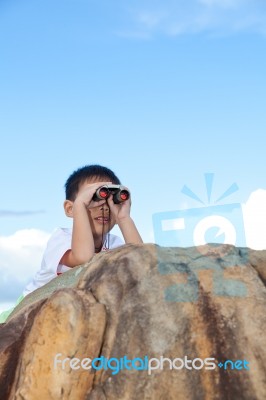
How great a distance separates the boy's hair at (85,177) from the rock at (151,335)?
7.23 ft

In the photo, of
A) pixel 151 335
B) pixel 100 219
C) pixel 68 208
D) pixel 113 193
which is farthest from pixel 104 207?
pixel 151 335

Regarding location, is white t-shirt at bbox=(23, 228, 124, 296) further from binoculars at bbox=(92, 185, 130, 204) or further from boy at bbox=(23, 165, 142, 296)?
binoculars at bbox=(92, 185, 130, 204)

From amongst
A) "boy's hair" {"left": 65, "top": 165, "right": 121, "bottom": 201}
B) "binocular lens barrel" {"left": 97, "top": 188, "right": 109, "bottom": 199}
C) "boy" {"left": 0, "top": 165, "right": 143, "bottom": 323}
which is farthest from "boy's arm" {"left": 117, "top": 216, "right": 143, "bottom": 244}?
"boy's hair" {"left": 65, "top": 165, "right": 121, "bottom": 201}

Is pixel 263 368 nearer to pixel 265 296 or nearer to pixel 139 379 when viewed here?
pixel 265 296

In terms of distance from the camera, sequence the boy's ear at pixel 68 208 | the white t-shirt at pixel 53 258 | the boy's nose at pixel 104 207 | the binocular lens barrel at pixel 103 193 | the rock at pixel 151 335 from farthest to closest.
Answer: the boy's ear at pixel 68 208, the white t-shirt at pixel 53 258, the boy's nose at pixel 104 207, the binocular lens barrel at pixel 103 193, the rock at pixel 151 335

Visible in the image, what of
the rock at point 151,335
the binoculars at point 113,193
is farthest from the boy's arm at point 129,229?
the rock at point 151,335

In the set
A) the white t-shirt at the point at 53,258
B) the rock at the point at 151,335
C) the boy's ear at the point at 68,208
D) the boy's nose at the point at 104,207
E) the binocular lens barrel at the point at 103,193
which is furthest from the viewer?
the boy's ear at the point at 68,208

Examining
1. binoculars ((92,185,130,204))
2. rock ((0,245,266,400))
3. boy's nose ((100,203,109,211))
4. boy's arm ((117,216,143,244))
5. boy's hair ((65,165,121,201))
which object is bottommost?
rock ((0,245,266,400))

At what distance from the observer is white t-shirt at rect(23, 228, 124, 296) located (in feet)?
14.0

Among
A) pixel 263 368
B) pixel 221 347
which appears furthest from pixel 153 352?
pixel 263 368

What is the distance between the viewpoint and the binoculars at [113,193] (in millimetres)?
3845

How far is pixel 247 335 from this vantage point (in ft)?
8.59

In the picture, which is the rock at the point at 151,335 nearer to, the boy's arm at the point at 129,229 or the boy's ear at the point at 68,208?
the boy's arm at the point at 129,229

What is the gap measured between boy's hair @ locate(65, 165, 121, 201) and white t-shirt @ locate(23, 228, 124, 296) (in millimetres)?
374
